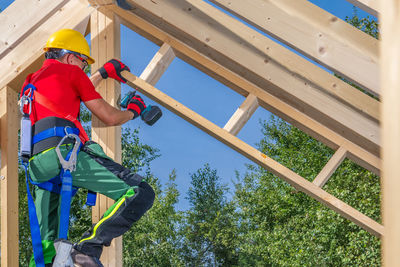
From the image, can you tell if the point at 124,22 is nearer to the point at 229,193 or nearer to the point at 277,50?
the point at 277,50

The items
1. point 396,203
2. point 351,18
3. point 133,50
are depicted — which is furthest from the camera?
point 133,50

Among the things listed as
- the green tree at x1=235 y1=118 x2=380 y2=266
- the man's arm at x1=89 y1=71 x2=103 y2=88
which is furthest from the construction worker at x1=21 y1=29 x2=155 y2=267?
the green tree at x1=235 y1=118 x2=380 y2=266

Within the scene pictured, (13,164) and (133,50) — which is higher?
(133,50)

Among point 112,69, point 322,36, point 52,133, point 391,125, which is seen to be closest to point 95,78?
point 112,69

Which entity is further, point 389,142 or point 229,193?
point 229,193

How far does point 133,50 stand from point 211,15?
2979 cm

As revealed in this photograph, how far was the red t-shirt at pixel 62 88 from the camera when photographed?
2.63m

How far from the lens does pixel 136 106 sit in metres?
2.96

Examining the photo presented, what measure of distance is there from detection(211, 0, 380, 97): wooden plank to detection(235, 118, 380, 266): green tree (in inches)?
335

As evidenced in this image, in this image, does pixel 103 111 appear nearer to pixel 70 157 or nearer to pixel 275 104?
pixel 70 157

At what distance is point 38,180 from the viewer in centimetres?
260

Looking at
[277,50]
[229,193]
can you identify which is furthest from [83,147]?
[229,193]

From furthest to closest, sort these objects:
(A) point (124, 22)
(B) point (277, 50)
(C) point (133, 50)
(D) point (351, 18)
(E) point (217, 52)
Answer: (C) point (133, 50)
(D) point (351, 18)
(A) point (124, 22)
(E) point (217, 52)
(B) point (277, 50)

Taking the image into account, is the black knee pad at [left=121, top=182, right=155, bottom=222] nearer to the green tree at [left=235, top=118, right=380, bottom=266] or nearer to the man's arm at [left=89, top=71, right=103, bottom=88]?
the man's arm at [left=89, top=71, right=103, bottom=88]
